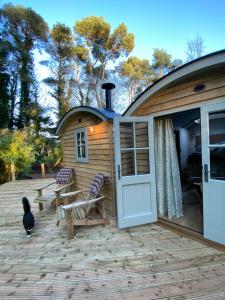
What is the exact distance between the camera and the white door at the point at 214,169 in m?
2.99

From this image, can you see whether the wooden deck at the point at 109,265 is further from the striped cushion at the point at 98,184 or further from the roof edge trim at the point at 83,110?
the roof edge trim at the point at 83,110

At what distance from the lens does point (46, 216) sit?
501 cm

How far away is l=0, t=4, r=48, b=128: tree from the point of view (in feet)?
45.3

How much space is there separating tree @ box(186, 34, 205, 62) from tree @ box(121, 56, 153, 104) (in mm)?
2926

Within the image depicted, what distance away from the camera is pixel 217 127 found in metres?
3.07

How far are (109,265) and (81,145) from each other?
150 inches

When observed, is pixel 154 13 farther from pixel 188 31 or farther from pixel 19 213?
pixel 19 213

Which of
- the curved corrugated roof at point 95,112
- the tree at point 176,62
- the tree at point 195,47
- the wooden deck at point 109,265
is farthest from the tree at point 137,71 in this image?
the wooden deck at point 109,265

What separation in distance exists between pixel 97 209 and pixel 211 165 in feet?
9.33

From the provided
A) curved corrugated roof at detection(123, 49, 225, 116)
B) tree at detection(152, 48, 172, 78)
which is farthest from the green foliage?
tree at detection(152, 48, 172, 78)

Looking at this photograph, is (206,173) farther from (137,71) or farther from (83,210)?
(137,71)

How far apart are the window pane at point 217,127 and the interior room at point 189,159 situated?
1800mm

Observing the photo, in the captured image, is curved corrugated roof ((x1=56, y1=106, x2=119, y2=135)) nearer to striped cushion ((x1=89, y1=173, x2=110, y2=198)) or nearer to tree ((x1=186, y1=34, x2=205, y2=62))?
striped cushion ((x1=89, y1=173, x2=110, y2=198))

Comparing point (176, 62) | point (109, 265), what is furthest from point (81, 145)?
point (176, 62)
